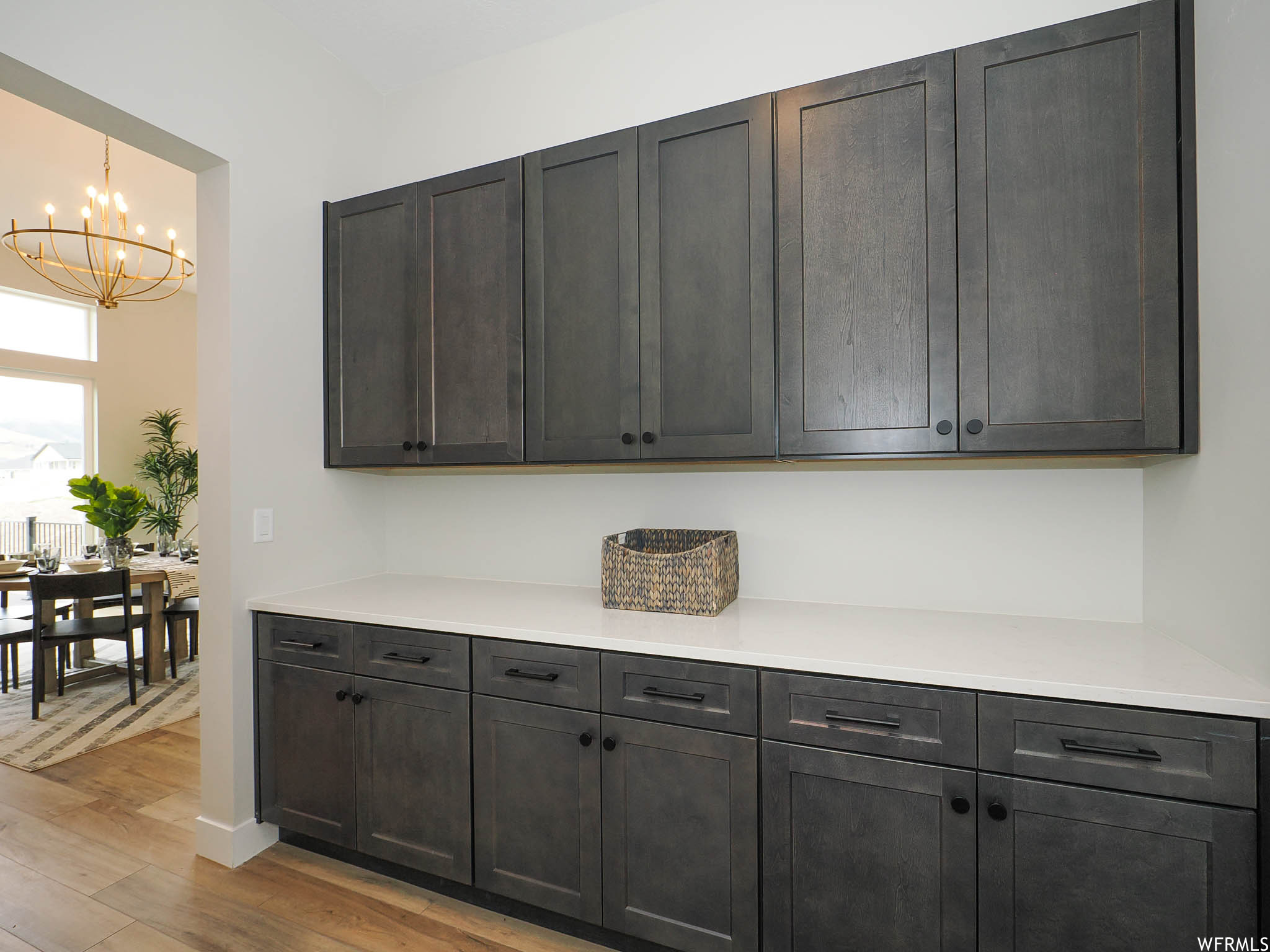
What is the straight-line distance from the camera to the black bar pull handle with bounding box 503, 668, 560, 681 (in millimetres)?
1780

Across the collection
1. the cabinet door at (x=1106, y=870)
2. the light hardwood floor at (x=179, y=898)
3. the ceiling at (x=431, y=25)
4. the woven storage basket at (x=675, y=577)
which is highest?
the ceiling at (x=431, y=25)

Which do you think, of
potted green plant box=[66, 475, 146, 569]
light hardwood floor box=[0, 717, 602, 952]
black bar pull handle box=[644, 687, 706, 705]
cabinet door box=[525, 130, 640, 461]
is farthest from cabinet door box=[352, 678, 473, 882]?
potted green plant box=[66, 475, 146, 569]

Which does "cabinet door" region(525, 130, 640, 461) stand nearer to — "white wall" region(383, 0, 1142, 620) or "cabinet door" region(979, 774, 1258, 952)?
"white wall" region(383, 0, 1142, 620)

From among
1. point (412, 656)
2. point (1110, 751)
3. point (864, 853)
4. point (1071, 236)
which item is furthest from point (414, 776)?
point (1071, 236)

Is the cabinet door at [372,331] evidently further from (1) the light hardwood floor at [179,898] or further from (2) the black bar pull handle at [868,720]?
(2) the black bar pull handle at [868,720]

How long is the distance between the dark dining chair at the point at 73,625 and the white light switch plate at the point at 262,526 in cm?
210

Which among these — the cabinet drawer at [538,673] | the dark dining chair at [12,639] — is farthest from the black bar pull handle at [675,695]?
the dark dining chair at [12,639]

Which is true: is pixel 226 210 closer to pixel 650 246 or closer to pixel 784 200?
pixel 650 246

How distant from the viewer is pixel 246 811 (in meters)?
2.24

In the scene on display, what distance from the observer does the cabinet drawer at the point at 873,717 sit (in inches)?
55.1

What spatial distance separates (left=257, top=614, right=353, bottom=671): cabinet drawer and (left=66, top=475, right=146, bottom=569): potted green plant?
2.72 metres

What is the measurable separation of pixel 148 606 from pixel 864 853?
4460 mm

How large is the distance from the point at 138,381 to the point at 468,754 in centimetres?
669

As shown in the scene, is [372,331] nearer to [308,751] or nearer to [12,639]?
[308,751]
